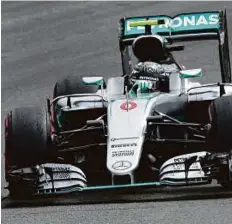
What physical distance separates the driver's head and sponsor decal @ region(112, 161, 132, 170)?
99.9 inches

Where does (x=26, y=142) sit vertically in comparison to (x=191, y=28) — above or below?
below

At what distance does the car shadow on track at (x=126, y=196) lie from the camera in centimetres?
1129

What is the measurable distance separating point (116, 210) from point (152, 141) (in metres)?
1.60

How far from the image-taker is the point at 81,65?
66.7ft

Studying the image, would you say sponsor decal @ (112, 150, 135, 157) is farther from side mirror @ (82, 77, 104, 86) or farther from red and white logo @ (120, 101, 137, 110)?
side mirror @ (82, 77, 104, 86)

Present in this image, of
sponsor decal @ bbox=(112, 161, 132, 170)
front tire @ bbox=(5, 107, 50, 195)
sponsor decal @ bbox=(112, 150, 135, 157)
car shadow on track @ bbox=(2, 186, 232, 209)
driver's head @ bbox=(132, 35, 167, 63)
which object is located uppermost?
driver's head @ bbox=(132, 35, 167, 63)

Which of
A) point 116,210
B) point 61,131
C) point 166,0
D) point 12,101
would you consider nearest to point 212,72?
point 12,101

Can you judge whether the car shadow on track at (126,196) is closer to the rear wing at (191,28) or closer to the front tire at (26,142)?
the front tire at (26,142)

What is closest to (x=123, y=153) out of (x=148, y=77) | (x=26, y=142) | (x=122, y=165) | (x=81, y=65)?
(x=122, y=165)

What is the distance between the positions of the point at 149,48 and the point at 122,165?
2603mm

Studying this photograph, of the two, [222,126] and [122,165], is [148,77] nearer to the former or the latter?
[222,126]

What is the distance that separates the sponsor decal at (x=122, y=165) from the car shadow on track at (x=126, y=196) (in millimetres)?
198

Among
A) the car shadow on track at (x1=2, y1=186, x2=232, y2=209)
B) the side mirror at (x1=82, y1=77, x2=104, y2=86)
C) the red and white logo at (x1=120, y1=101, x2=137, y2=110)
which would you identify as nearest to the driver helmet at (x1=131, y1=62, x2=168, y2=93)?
the side mirror at (x1=82, y1=77, x2=104, y2=86)

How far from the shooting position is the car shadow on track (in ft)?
37.0
